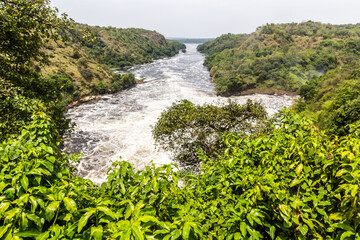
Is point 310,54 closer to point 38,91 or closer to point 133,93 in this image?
point 133,93

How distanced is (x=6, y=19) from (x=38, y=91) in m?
2.27

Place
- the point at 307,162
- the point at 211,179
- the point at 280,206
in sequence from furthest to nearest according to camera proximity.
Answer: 1. the point at 211,179
2. the point at 307,162
3. the point at 280,206

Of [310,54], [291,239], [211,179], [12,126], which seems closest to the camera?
[291,239]

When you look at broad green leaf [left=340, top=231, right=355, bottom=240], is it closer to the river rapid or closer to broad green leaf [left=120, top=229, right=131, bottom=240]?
broad green leaf [left=120, top=229, right=131, bottom=240]

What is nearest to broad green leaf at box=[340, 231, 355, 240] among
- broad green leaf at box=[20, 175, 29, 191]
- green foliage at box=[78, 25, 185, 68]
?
broad green leaf at box=[20, 175, 29, 191]

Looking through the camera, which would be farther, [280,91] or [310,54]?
[310,54]

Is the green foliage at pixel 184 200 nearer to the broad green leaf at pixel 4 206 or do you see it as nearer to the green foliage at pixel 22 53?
the broad green leaf at pixel 4 206

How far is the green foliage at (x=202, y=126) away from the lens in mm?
11961

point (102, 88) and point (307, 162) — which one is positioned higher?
point (307, 162)

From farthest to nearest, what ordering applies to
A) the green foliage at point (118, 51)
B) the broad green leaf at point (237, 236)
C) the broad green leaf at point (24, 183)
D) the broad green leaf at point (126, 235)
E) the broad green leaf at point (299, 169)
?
the green foliage at point (118, 51) < the broad green leaf at point (299, 169) < the broad green leaf at point (237, 236) < the broad green leaf at point (24, 183) < the broad green leaf at point (126, 235)

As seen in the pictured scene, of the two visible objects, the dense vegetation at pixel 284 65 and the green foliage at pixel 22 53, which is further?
the dense vegetation at pixel 284 65

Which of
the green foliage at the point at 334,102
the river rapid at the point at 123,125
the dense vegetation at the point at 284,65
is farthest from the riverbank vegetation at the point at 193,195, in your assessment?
the dense vegetation at the point at 284,65

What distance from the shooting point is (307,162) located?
8.45 feet

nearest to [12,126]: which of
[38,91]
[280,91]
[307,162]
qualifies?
[38,91]
